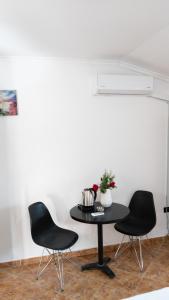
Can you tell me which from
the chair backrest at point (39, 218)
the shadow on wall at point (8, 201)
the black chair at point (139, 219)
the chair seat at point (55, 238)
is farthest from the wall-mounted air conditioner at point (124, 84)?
the chair seat at point (55, 238)

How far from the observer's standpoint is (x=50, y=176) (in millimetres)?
3029

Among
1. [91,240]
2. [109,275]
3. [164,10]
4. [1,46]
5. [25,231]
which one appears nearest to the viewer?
[164,10]

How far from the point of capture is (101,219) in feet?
8.32

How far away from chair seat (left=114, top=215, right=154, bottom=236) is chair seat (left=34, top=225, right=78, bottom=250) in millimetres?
606

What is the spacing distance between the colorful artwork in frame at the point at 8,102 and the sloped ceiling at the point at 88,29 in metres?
0.44

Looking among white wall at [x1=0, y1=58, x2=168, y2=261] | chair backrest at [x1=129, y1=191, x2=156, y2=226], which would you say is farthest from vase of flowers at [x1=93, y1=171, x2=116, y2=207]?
chair backrest at [x1=129, y1=191, x2=156, y2=226]

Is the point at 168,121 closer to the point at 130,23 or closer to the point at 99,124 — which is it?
the point at 99,124

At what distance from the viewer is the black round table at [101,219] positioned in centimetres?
253

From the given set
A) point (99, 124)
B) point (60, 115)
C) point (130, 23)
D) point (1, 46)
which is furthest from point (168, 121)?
point (1, 46)

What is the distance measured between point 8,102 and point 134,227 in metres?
2.16

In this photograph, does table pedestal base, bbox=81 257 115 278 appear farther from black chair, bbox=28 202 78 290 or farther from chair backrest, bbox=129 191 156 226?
chair backrest, bbox=129 191 156 226

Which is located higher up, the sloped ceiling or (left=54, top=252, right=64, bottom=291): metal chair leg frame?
the sloped ceiling

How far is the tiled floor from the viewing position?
2432 mm

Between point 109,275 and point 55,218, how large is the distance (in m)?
0.93
